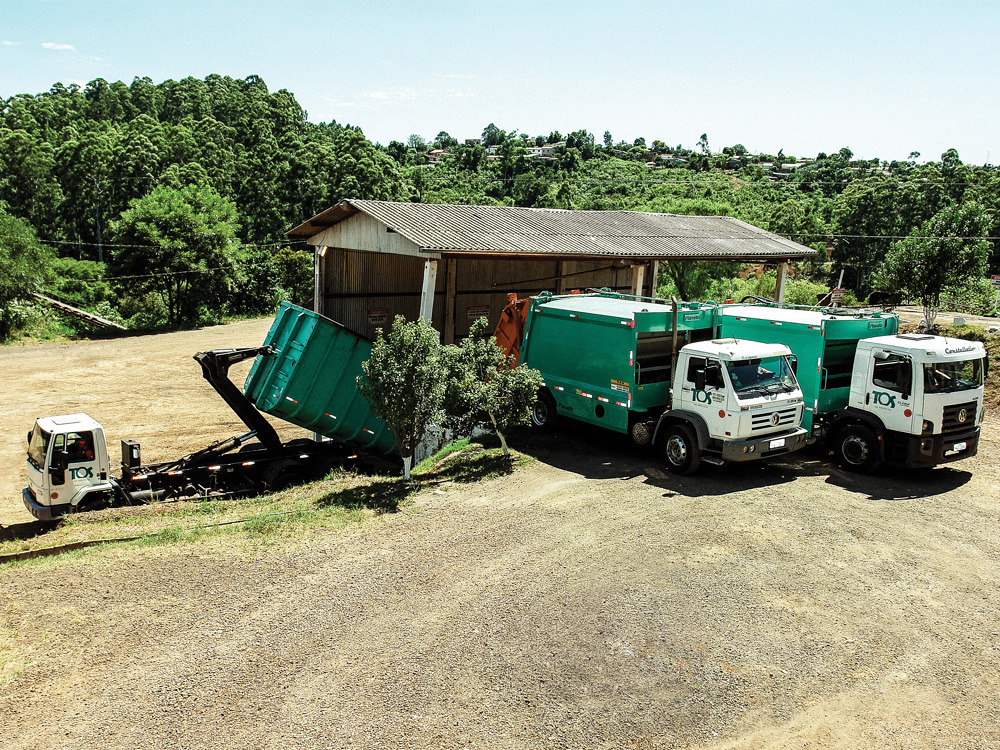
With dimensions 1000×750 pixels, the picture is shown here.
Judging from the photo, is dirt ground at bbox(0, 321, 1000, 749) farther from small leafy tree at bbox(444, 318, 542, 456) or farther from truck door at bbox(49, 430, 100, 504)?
truck door at bbox(49, 430, 100, 504)

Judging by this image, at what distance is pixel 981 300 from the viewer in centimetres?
3406

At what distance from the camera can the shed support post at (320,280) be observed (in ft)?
66.1

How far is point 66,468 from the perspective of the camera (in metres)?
12.3

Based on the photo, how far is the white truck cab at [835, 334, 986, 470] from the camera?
486 inches

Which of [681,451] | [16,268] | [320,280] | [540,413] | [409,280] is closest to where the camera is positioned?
[681,451]

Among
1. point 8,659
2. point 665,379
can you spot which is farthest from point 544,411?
point 8,659

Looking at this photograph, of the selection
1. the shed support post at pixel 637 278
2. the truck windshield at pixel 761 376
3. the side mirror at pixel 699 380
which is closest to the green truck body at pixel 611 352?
the side mirror at pixel 699 380

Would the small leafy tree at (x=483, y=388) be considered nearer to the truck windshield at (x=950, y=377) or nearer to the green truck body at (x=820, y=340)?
the green truck body at (x=820, y=340)

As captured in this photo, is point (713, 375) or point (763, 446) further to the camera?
point (713, 375)

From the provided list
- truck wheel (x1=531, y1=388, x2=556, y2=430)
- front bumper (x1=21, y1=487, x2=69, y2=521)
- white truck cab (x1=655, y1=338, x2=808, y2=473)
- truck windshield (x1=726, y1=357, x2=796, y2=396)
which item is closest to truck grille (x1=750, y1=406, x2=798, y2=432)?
white truck cab (x1=655, y1=338, x2=808, y2=473)

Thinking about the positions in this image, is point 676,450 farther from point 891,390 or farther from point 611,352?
point 891,390

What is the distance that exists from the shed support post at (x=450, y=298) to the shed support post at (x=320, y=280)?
3.66 meters

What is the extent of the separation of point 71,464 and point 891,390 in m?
14.0

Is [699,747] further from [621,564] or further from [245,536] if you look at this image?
[245,536]
